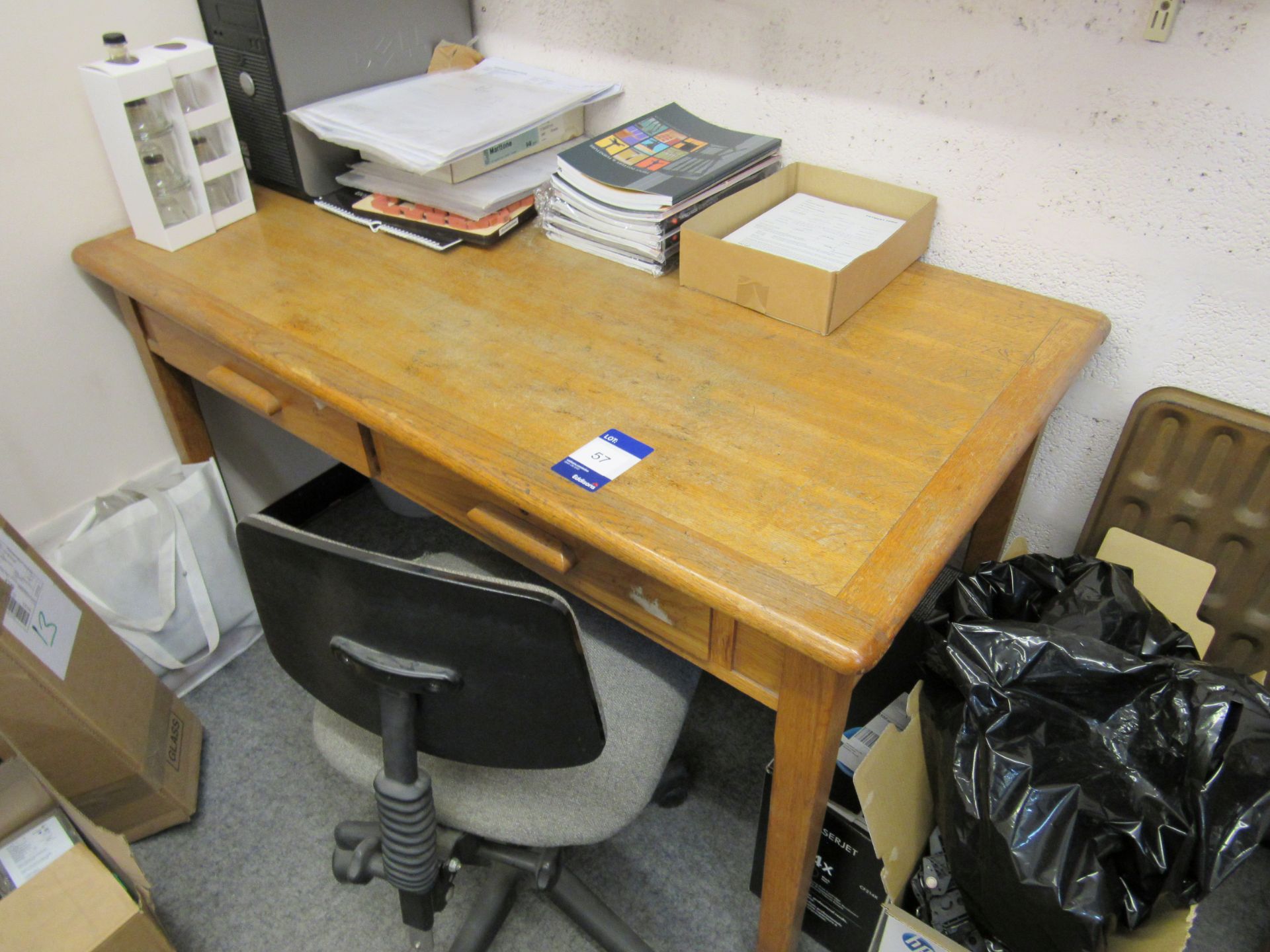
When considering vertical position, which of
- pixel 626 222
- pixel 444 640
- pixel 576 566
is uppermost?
pixel 626 222

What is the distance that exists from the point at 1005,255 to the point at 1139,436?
306 millimetres

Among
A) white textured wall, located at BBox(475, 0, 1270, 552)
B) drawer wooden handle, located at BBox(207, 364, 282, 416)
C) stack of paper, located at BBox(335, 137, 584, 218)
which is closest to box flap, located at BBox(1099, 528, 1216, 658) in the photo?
white textured wall, located at BBox(475, 0, 1270, 552)

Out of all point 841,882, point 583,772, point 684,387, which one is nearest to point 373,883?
point 583,772

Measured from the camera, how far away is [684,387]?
1041mm

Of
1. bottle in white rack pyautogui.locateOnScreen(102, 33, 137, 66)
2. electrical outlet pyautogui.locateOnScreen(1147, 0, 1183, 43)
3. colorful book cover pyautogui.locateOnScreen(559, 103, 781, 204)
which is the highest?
electrical outlet pyautogui.locateOnScreen(1147, 0, 1183, 43)

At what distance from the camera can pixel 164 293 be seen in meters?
1.24

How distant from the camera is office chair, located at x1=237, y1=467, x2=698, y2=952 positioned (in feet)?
2.42

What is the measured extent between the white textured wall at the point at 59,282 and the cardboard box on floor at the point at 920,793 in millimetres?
1373

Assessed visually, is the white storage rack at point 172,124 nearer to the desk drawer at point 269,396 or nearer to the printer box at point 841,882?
the desk drawer at point 269,396

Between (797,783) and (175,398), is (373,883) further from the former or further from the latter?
(175,398)

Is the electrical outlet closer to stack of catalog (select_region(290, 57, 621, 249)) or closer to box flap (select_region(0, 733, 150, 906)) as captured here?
stack of catalog (select_region(290, 57, 621, 249))

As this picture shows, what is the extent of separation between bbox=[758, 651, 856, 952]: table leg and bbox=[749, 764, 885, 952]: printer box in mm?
86

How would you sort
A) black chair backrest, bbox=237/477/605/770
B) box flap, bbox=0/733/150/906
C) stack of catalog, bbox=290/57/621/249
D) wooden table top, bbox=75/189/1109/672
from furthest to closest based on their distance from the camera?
stack of catalog, bbox=290/57/621/249
box flap, bbox=0/733/150/906
wooden table top, bbox=75/189/1109/672
black chair backrest, bbox=237/477/605/770

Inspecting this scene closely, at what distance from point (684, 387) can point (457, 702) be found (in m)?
0.45
